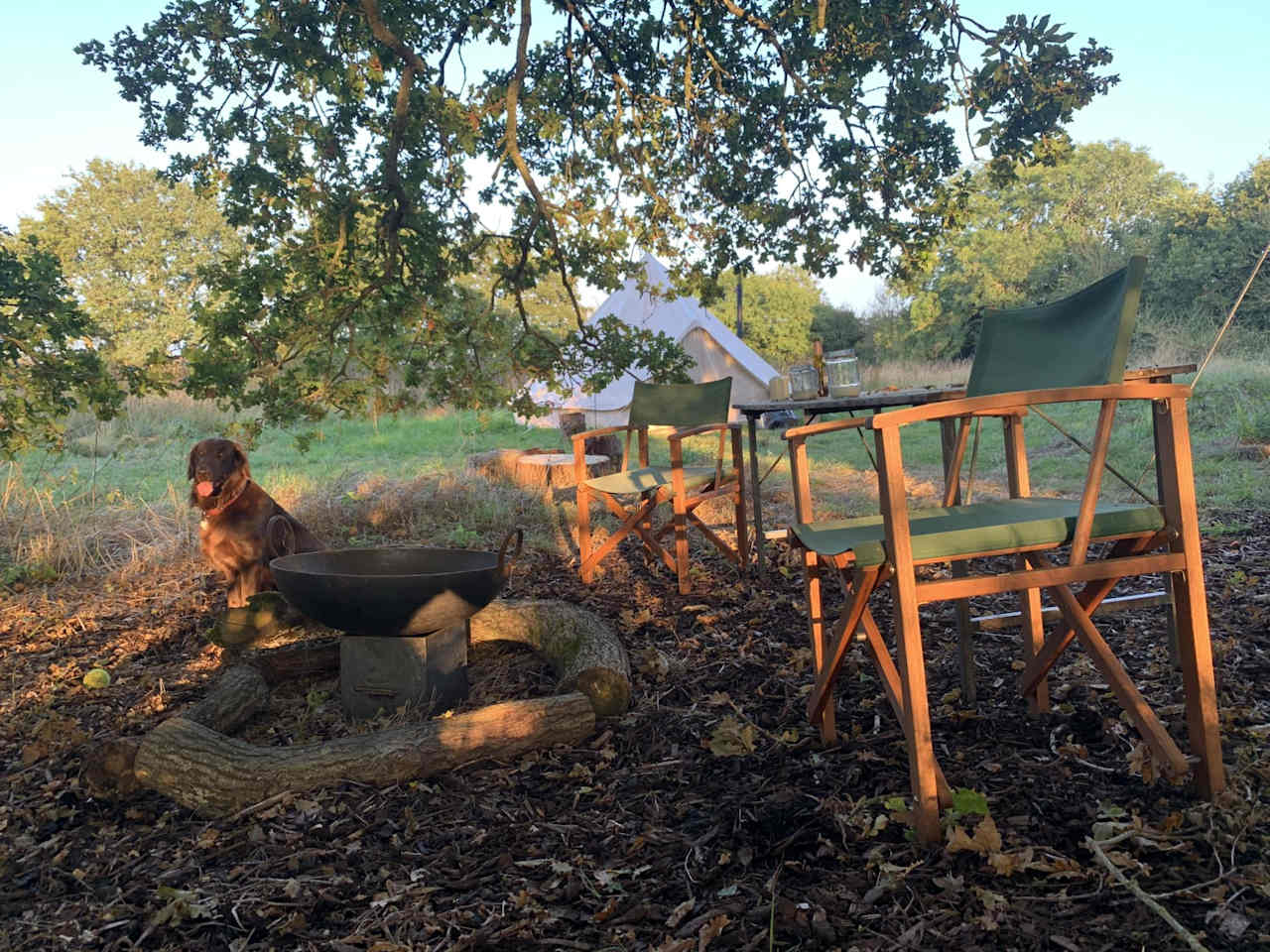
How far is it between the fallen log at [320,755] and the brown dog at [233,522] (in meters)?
1.16

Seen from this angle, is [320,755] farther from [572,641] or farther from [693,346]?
[693,346]

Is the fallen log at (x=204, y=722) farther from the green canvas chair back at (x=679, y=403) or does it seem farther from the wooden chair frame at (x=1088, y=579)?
the green canvas chair back at (x=679, y=403)

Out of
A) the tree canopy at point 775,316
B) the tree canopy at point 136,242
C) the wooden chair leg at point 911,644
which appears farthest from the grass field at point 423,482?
the tree canopy at point 136,242

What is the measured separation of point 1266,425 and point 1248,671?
230 inches

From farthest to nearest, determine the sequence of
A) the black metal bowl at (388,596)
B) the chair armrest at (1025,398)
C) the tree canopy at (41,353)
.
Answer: the tree canopy at (41,353) < the black metal bowl at (388,596) < the chair armrest at (1025,398)

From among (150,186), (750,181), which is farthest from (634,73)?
(150,186)

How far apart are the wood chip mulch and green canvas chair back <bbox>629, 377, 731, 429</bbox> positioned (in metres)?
2.00

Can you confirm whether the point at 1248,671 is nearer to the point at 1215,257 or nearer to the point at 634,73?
the point at 634,73

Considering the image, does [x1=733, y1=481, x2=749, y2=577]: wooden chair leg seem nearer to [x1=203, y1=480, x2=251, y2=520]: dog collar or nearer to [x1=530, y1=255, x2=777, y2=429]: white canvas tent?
[x1=203, y1=480, x2=251, y2=520]: dog collar

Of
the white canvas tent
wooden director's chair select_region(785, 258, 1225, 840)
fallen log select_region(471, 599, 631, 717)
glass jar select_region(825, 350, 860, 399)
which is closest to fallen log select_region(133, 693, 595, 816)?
fallen log select_region(471, 599, 631, 717)

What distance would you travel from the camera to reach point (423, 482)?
20.7ft

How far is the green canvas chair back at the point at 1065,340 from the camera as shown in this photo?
1825mm

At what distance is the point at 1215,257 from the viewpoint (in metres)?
18.2

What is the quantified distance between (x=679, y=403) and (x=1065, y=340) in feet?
9.14
